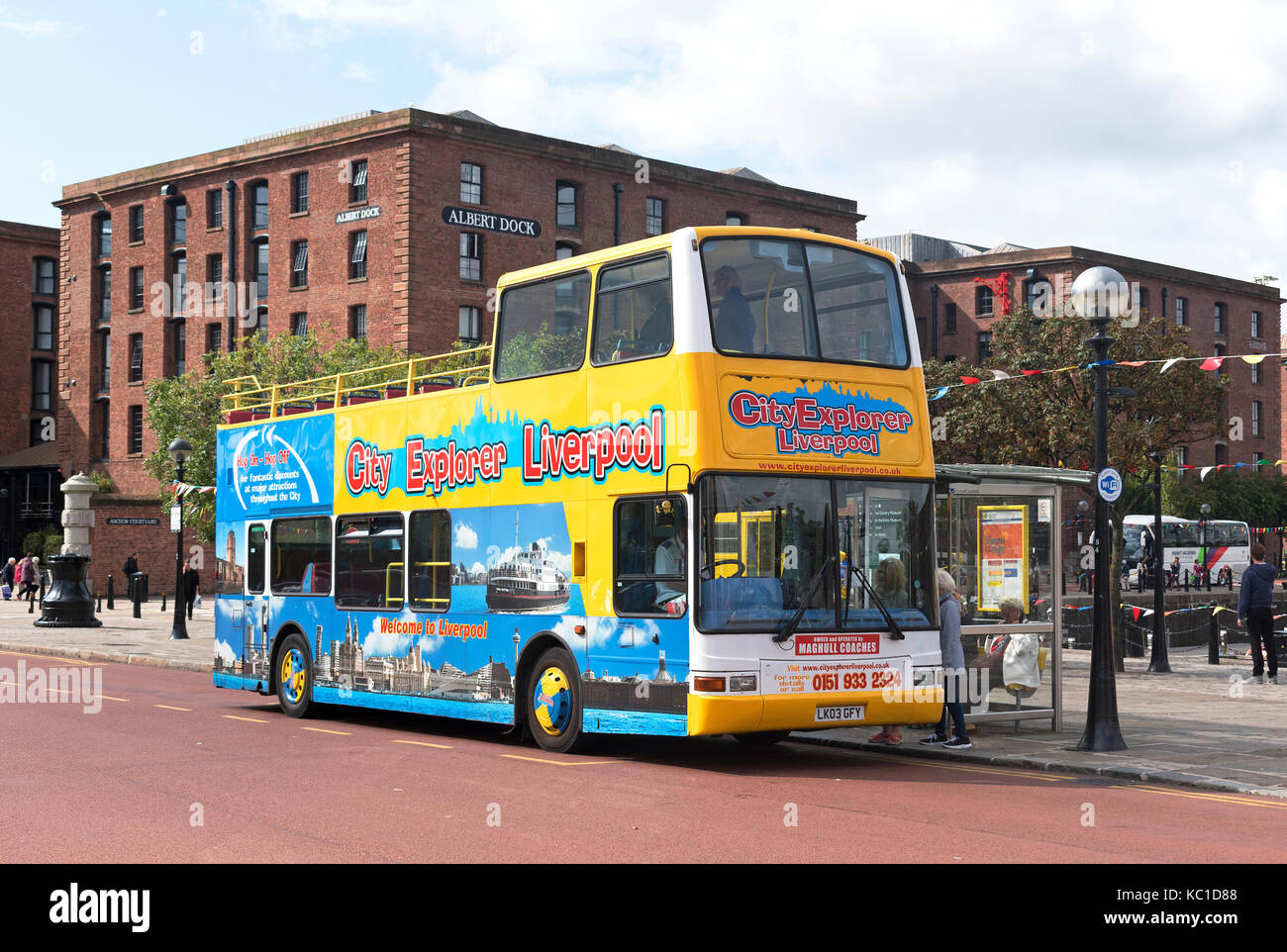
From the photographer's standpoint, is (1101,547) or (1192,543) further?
(1192,543)

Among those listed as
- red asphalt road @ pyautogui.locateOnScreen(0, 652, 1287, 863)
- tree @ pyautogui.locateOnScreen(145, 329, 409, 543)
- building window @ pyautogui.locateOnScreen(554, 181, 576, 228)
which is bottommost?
red asphalt road @ pyautogui.locateOnScreen(0, 652, 1287, 863)

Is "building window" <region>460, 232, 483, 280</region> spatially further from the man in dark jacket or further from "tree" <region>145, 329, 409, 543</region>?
the man in dark jacket

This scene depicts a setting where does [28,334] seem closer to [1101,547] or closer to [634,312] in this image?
[634,312]

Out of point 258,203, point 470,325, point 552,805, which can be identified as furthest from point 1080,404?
point 258,203

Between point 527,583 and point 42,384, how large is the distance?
75113mm

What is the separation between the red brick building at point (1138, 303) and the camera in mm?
76938

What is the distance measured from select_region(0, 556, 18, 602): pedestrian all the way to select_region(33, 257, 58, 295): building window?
88.3 feet

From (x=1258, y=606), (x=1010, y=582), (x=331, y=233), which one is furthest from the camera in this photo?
(x=331, y=233)

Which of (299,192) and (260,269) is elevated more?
(299,192)

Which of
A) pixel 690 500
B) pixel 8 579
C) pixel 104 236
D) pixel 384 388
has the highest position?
pixel 104 236

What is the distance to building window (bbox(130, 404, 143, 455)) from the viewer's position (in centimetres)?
6594

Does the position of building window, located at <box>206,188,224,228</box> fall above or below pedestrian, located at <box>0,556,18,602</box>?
above

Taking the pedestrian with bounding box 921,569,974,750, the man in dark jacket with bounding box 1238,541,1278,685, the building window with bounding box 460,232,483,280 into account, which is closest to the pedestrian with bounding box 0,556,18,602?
the building window with bounding box 460,232,483,280

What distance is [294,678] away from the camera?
17766 mm
